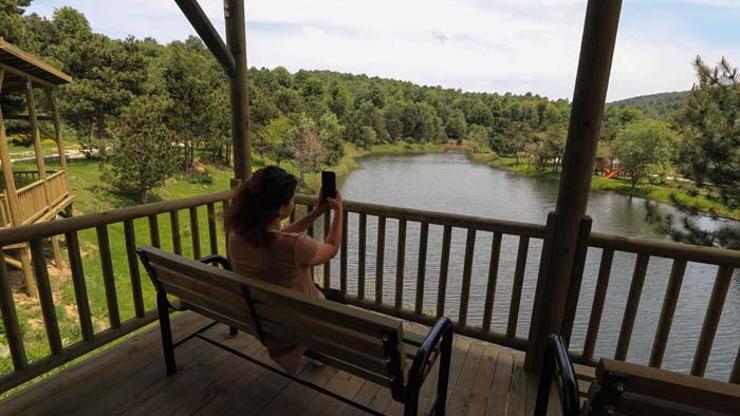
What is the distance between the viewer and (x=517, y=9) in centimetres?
545

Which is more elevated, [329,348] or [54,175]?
[329,348]

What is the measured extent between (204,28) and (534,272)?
10.1m

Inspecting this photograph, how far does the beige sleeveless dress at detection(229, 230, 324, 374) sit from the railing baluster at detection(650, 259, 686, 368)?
1759 millimetres

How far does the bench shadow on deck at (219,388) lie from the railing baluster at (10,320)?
177mm

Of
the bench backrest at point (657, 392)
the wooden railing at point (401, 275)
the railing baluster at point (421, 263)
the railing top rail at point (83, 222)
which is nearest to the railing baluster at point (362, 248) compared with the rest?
the wooden railing at point (401, 275)

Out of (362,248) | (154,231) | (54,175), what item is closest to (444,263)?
(362,248)

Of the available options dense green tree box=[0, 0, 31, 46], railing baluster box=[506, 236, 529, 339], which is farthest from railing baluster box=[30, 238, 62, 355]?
dense green tree box=[0, 0, 31, 46]

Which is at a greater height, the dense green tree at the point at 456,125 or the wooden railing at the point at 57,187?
the dense green tree at the point at 456,125

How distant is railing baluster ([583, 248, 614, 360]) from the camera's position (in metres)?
1.98

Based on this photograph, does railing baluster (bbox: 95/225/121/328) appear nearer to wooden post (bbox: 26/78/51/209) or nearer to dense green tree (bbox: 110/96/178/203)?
wooden post (bbox: 26/78/51/209)

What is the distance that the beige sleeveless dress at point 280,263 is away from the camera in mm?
1458

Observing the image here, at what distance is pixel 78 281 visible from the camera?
2037 millimetres

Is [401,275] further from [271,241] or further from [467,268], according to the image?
[271,241]

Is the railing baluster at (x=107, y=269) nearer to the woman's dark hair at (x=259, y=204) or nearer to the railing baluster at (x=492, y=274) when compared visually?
the woman's dark hair at (x=259, y=204)
